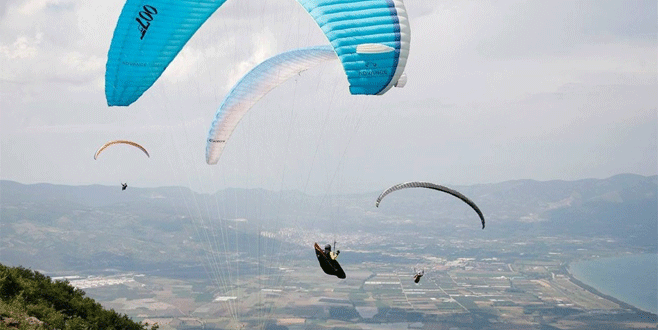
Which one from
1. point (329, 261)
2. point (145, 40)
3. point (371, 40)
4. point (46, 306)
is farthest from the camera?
point (145, 40)

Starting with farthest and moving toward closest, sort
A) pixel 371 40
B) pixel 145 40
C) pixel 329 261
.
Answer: pixel 145 40 < pixel 329 261 < pixel 371 40

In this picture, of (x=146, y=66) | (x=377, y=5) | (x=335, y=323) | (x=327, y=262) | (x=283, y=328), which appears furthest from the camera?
(x=335, y=323)

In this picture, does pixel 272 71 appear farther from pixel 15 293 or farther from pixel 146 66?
pixel 15 293

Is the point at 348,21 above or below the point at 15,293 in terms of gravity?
above

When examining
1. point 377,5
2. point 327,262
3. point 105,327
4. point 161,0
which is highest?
point 161,0

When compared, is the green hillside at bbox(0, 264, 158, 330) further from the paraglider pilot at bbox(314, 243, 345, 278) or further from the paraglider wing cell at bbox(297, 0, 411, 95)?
the paraglider wing cell at bbox(297, 0, 411, 95)

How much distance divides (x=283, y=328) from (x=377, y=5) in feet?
564

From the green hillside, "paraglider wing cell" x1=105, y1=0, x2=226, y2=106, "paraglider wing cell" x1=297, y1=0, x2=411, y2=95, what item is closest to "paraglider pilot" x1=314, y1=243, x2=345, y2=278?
"paraglider wing cell" x1=297, y1=0, x2=411, y2=95

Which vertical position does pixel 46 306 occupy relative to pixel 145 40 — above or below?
below

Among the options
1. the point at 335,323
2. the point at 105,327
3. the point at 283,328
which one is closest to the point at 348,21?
the point at 105,327

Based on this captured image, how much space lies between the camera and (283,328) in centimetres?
18650

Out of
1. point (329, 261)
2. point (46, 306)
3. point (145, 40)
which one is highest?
point (145, 40)

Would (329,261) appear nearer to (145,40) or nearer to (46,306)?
(46,306)

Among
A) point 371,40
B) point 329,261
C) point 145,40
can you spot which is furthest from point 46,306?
point 371,40
